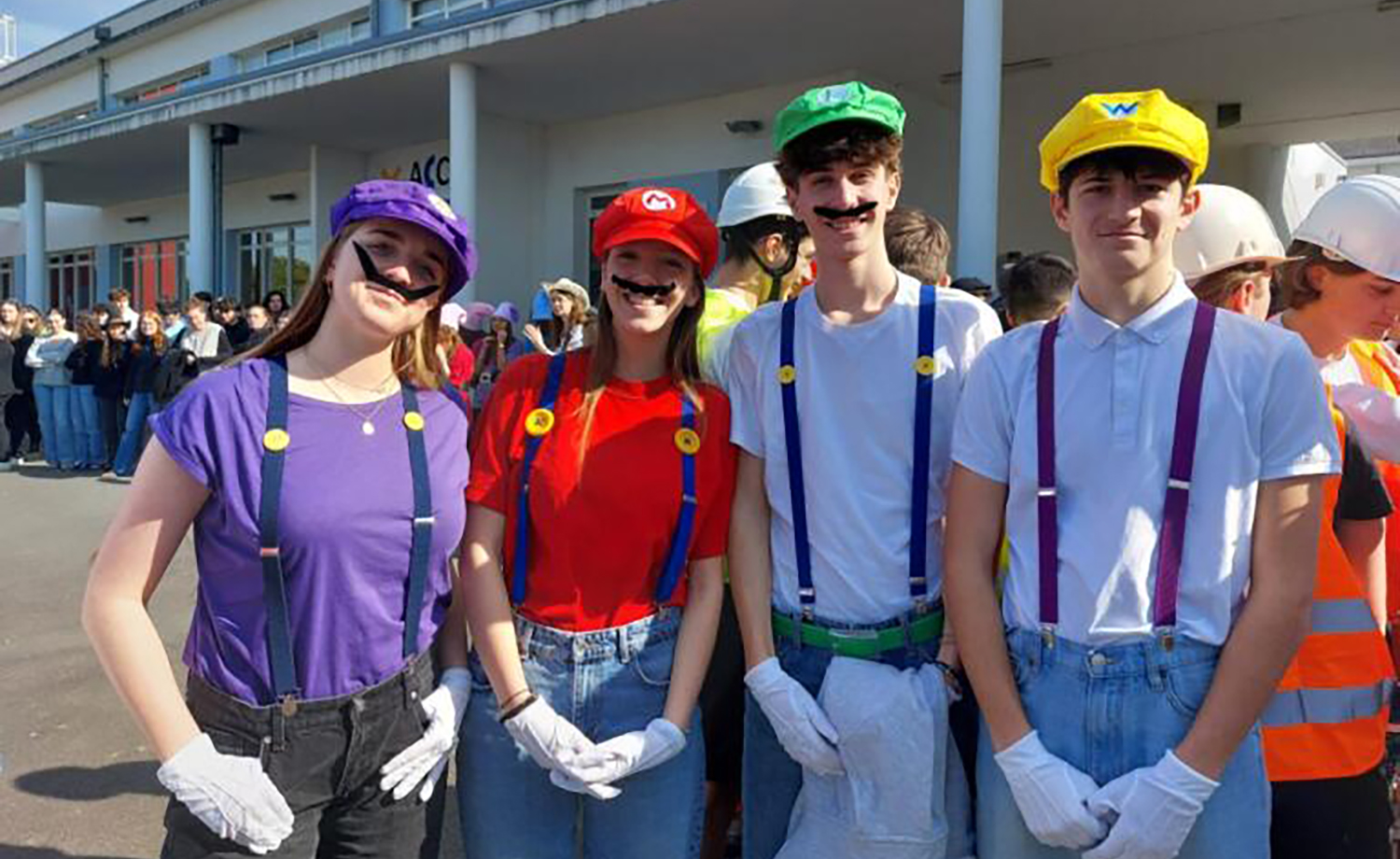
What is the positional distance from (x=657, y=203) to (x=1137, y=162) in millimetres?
920

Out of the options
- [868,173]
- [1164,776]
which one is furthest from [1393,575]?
[868,173]

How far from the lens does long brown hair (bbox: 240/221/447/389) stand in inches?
78.0

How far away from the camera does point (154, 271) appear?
2258 centimetres

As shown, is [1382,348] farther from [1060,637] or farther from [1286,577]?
[1060,637]

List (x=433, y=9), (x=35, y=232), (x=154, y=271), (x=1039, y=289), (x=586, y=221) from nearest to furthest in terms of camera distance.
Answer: (x=1039, y=289) → (x=586, y=221) → (x=433, y=9) → (x=35, y=232) → (x=154, y=271)

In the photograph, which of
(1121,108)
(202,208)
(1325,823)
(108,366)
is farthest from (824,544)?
(202,208)

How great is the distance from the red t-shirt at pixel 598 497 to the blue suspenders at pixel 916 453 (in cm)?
16

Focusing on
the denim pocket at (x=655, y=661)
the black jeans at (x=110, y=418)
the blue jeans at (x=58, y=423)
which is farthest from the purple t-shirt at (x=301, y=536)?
the blue jeans at (x=58, y=423)

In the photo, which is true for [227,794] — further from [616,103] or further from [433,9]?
[433,9]

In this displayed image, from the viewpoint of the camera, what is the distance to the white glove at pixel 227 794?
1721mm

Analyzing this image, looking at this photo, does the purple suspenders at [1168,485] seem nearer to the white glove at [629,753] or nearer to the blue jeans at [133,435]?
the white glove at [629,753]

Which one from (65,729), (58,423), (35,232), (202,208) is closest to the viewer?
(65,729)

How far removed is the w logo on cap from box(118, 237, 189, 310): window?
75.2 ft

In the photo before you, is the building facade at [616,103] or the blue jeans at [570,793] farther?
the building facade at [616,103]
